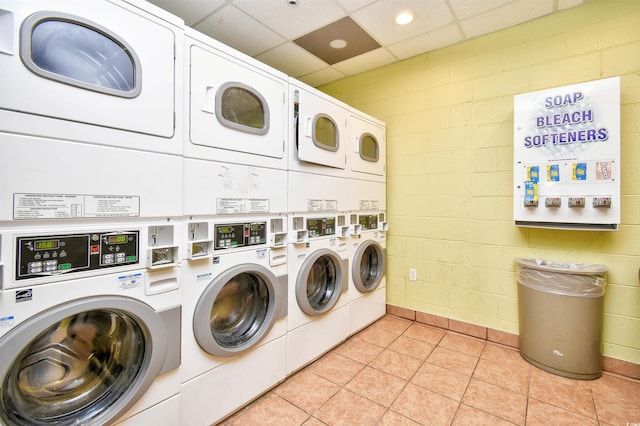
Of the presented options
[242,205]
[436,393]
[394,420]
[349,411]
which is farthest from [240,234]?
[436,393]

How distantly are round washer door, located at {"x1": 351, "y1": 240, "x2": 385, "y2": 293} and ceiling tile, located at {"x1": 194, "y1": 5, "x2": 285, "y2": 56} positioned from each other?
6.86ft

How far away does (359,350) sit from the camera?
250 centimetres

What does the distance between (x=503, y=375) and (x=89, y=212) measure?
2.72m

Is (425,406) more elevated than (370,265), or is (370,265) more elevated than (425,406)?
(370,265)

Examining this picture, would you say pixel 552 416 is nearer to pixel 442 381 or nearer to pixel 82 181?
pixel 442 381


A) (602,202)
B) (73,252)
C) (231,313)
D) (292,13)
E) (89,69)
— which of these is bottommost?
(231,313)

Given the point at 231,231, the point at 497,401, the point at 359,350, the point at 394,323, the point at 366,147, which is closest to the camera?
the point at 231,231

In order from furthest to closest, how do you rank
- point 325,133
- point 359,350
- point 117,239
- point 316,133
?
point 359,350 → point 325,133 → point 316,133 → point 117,239

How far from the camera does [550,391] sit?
6.41 feet

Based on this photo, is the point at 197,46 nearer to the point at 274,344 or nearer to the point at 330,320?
the point at 274,344

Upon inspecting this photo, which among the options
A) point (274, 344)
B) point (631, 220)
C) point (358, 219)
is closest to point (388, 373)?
point (274, 344)

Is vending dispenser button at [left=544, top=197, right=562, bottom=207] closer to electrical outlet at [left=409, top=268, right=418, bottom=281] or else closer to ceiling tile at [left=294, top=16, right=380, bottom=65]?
electrical outlet at [left=409, top=268, right=418, bottom=281]

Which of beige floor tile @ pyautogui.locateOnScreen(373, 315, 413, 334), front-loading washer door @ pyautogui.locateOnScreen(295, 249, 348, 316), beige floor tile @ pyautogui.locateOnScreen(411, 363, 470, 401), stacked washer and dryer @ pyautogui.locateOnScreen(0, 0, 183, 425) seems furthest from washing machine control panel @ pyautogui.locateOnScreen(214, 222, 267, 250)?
beige floor tile @ pyautogui.locateOnScreen(373, 315, 413, 334)

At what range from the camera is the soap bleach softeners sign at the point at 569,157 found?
6.57 ft
